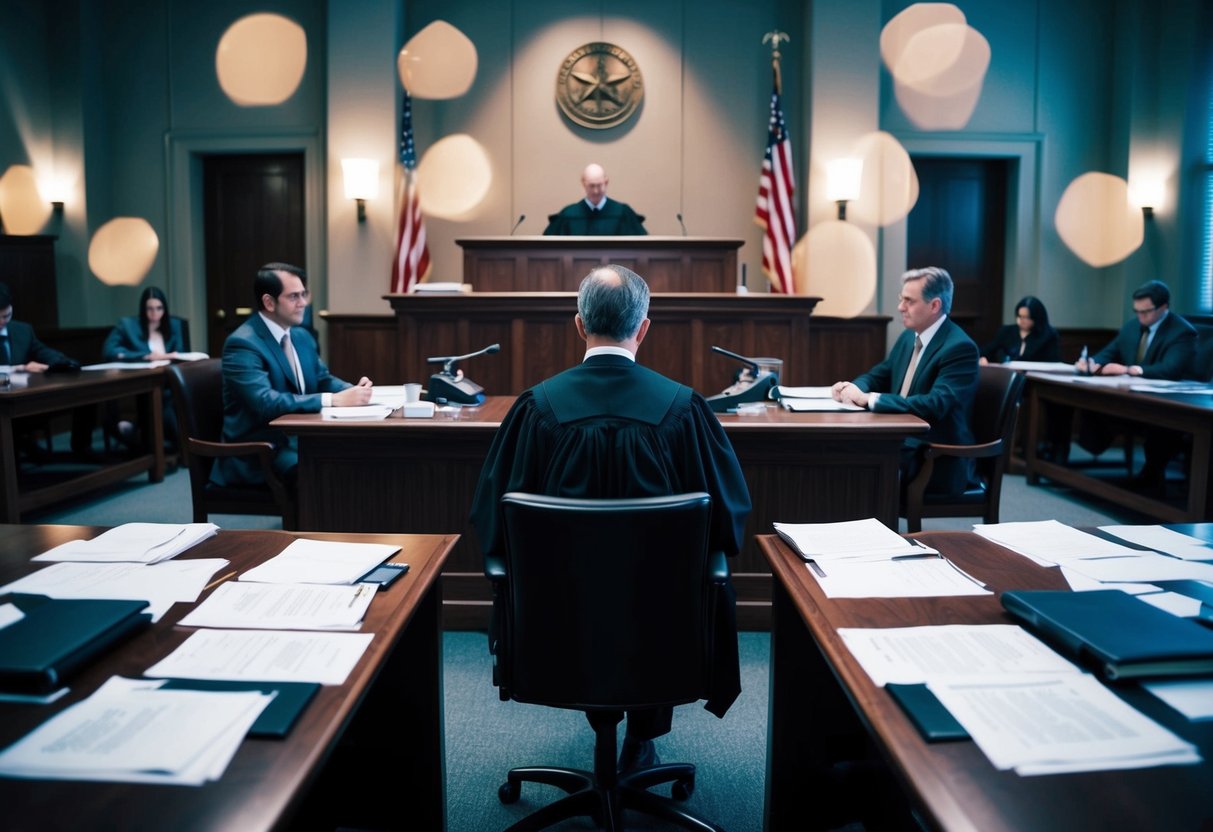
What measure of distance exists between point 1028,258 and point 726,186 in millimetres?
2843

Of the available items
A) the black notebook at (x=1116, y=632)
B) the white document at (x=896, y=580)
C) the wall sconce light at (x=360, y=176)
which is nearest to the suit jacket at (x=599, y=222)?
the wall sconce light at (x=360, y=176)

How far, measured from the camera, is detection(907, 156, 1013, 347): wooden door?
7.90 m

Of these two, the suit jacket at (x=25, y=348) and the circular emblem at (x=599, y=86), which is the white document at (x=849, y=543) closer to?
the suit jacket at (x=25, y=348)

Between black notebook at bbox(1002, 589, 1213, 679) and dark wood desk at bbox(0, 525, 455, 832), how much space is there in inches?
38.6

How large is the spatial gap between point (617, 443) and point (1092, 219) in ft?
24.7

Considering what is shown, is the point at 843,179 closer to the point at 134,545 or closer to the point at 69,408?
the point at 69,408

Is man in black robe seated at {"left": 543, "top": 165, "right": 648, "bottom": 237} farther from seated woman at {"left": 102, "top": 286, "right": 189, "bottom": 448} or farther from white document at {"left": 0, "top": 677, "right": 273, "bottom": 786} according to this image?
white document at {"left": 0, "top": 677, "right": 273, "bottom": 786}

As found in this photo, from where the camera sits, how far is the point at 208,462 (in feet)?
11.5

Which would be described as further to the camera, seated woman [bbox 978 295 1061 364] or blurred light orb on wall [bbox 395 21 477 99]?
blurred light orb on wall [bbox 395 21 477 99]

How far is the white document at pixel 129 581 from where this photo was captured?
4.74 ft

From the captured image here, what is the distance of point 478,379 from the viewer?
204 inches

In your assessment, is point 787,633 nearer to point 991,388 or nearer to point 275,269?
point 991,388

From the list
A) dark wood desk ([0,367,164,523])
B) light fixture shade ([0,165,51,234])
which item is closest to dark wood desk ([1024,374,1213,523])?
dark wood desk ([0,367,164,523])

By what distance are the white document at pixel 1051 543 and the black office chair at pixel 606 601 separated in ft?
1.98
